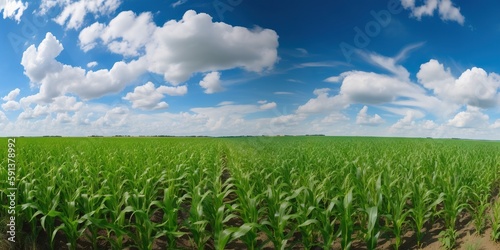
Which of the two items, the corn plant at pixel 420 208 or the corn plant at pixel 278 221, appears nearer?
the corn plant at pixel 278 221

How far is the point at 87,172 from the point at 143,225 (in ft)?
9.05

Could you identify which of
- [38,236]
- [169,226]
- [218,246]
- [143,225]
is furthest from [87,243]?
[218,246]

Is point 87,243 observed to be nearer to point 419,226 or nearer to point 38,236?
point 38,236

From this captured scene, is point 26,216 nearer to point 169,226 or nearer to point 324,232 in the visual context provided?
point 169,226

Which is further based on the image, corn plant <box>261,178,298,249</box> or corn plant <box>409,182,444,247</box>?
corn plant <box>409,182,444,247</box>

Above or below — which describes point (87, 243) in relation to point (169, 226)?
below

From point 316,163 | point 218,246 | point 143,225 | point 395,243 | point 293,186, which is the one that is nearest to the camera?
point 218,246

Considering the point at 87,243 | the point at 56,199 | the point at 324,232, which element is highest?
the point at 56,199

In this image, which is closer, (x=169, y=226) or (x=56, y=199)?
(x=169, y=226)

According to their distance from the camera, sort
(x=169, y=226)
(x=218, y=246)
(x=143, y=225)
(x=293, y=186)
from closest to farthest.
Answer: (x=218, y=246) < (x=169, y=226) < (x=143, y=225) < (x=293, y=186)

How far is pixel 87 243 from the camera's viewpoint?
204 inches

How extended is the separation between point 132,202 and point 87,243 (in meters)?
0.92

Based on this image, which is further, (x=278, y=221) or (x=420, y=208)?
(x=420, y=208)

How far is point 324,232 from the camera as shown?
4.50 meters
